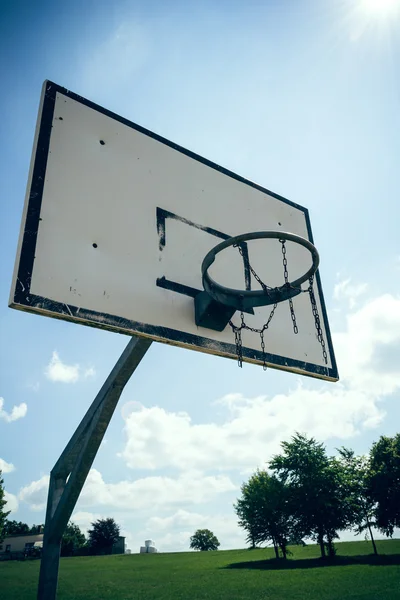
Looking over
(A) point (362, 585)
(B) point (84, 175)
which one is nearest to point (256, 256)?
(B) point (84, 175)

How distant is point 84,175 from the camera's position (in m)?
3.14

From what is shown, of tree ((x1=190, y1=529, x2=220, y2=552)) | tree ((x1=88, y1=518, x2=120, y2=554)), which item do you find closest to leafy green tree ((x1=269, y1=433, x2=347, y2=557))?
tree ((x1=88, y1=518, x2=120, y2=554))

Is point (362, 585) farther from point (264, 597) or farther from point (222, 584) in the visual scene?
point (222, 584)

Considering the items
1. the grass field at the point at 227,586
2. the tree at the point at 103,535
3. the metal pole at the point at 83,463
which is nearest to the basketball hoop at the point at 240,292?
the metal pole at the point at 83,463

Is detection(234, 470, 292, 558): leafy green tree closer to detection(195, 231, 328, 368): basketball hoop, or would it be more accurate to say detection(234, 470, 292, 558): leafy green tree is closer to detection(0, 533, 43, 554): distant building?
detection(195, 231, 328, 368): basketball hoop

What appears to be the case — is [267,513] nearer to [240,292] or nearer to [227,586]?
[227,586]

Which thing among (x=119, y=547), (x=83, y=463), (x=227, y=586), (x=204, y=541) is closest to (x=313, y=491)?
(x=227, y=586)

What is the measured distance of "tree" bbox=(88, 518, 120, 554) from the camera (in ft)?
145

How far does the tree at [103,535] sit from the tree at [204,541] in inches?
1131

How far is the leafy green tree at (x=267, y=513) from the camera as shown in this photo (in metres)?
23.8

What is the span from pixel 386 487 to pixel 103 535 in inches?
1350

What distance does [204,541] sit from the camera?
224 feet

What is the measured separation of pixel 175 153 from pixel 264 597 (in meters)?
12.1

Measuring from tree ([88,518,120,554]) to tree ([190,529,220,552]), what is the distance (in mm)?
28724
